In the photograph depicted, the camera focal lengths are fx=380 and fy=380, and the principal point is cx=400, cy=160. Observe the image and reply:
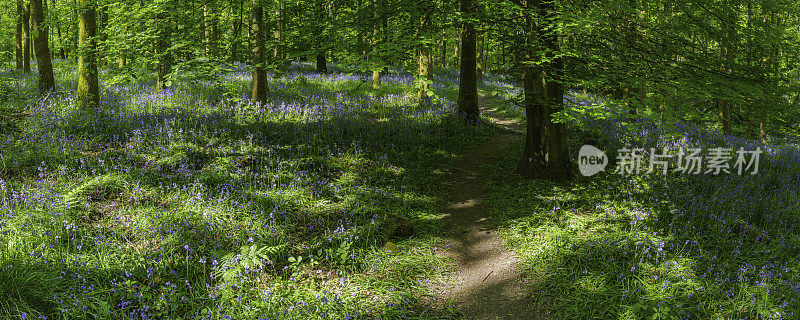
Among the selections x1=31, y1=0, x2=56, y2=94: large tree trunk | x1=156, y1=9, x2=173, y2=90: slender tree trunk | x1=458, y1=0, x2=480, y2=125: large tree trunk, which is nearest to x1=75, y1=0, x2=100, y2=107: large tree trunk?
x1=156, y1=9, x2=173, y2=90: slender tree trunk

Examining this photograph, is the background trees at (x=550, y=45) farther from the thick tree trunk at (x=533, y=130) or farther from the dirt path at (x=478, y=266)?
the dirt path at (x=478, y=266)

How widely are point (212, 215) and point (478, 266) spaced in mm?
3783

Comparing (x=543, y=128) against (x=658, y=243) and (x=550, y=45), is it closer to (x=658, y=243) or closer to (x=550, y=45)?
(x=550, y=45)

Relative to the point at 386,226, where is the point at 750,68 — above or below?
above

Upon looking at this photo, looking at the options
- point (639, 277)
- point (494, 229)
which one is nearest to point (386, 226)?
point (494, 229)

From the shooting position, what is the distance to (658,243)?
16.1 ft

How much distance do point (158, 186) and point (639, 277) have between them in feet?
23.0

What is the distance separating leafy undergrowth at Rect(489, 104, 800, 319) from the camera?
431 cm

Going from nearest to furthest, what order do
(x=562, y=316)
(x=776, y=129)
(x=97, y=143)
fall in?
(x=562, y=316), (x=97, y=143), (x=776, y=129)

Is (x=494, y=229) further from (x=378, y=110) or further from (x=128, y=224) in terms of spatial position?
(x=378, y=110)

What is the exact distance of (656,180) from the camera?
25.7 ft

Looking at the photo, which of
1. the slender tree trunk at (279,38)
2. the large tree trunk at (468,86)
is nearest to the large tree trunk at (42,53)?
the slender tree trunk at (279,38)

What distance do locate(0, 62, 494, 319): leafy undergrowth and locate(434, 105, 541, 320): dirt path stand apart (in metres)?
0.35

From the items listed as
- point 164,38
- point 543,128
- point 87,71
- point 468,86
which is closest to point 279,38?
point 164,38
